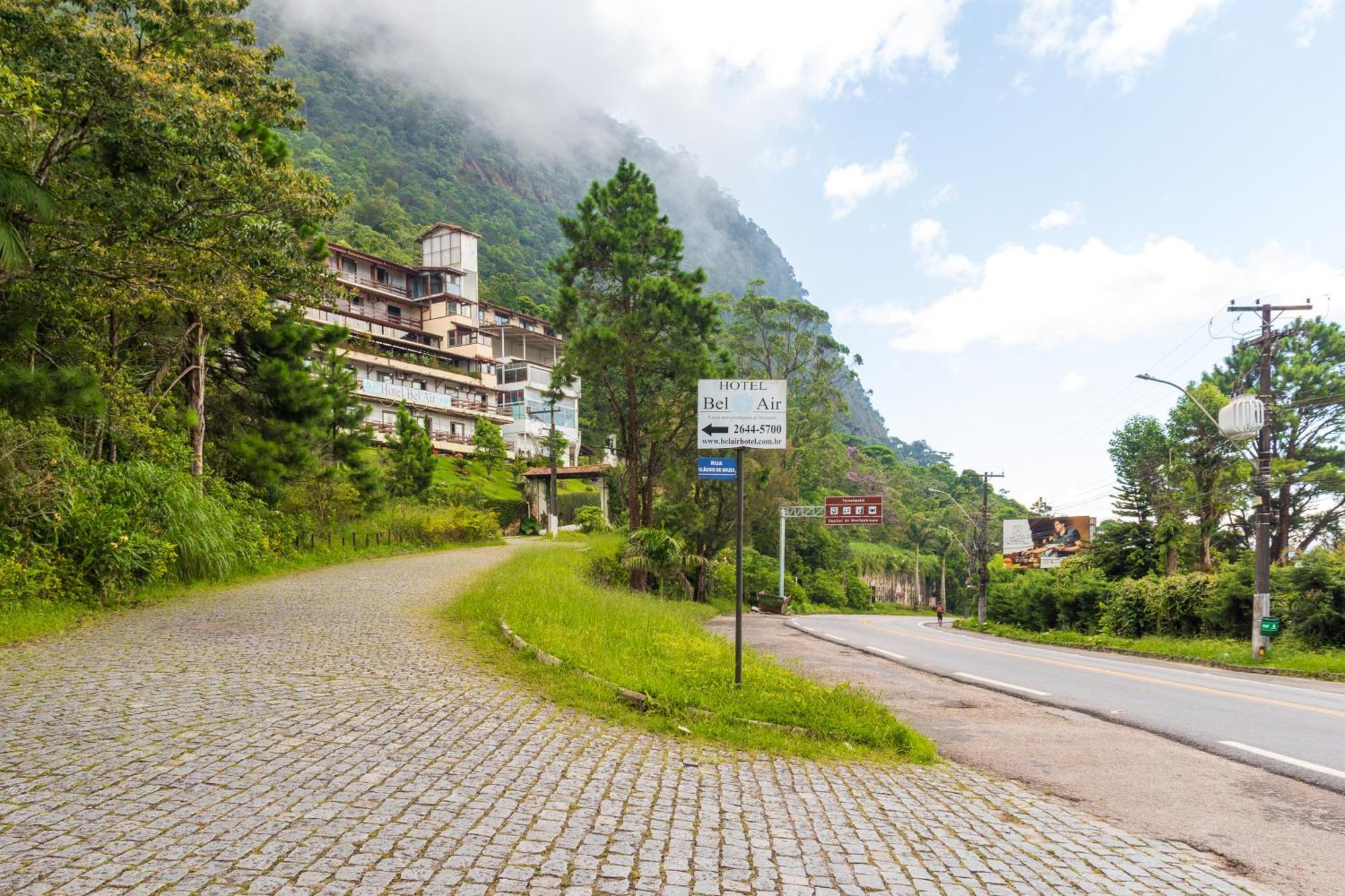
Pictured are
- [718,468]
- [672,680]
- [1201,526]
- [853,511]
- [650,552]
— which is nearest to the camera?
[672,680]

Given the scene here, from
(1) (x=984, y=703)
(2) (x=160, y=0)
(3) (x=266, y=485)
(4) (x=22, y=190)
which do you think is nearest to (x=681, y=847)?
(1) (x=984, y=703)

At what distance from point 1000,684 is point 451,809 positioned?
31.6ft

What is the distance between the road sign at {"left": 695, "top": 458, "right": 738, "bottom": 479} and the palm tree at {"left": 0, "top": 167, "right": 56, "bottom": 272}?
319 inches

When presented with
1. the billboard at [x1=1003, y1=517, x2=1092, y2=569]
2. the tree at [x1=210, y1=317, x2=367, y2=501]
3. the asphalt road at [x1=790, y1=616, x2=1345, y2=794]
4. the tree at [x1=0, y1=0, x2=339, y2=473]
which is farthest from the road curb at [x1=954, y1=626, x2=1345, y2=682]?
the billboard at [x1=1003, y1=517, x2=1092, y2=569]

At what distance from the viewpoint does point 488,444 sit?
2090 inches

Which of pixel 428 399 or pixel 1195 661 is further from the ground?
pixel 428 399

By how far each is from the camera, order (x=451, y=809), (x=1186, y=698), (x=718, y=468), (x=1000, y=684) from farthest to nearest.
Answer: (x=1000, y=684) < (x=1186, y=698) < (x=718, y=468) < (x=451, y=809)

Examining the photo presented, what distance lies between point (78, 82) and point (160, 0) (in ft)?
7.45

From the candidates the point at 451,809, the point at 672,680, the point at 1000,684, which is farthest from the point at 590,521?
the point at 451,809

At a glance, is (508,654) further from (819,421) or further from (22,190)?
(819,421)

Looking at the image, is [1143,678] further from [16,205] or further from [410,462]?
[410,462]

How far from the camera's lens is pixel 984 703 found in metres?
9.82

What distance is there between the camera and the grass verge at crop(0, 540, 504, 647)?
32.0 ft

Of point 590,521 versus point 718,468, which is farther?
point 590,521
